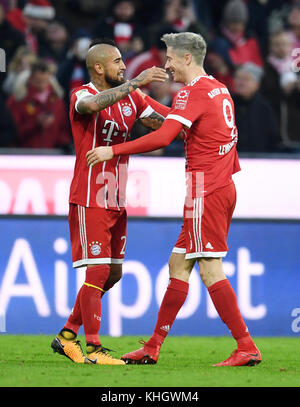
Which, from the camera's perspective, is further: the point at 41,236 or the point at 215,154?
the point at 41,236

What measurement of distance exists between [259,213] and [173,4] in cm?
339

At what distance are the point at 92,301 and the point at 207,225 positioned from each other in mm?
911

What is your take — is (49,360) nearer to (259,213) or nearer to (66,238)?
(66,238)

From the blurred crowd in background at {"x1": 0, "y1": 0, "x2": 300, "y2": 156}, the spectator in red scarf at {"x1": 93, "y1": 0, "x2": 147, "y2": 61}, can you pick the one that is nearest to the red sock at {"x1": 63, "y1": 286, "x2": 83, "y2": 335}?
the blurred crowd in background at {"x1": 0, "y1": 0, "x2": 300, "y2": 156}

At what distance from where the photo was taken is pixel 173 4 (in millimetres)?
11422

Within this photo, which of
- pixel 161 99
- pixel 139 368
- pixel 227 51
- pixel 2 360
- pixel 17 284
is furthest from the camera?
pixel 227 51

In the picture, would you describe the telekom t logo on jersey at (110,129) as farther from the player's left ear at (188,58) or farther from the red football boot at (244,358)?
the red football boot at (244,358)

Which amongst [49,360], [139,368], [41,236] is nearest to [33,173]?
[41,236]

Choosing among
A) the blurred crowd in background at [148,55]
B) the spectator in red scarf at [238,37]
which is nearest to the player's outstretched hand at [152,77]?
the blurred crowd in background at [148,55]

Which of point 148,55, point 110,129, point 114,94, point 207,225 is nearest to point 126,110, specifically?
point 110,129

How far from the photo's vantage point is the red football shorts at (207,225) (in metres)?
6.39

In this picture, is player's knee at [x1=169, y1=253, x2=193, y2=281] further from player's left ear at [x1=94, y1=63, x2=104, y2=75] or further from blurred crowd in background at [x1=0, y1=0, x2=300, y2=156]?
blurred crowd in background at [x1=0, y1=0, x2=300, y2=156]

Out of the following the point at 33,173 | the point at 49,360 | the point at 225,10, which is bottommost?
the point at 49,360

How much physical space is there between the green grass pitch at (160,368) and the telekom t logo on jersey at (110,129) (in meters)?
1.52
